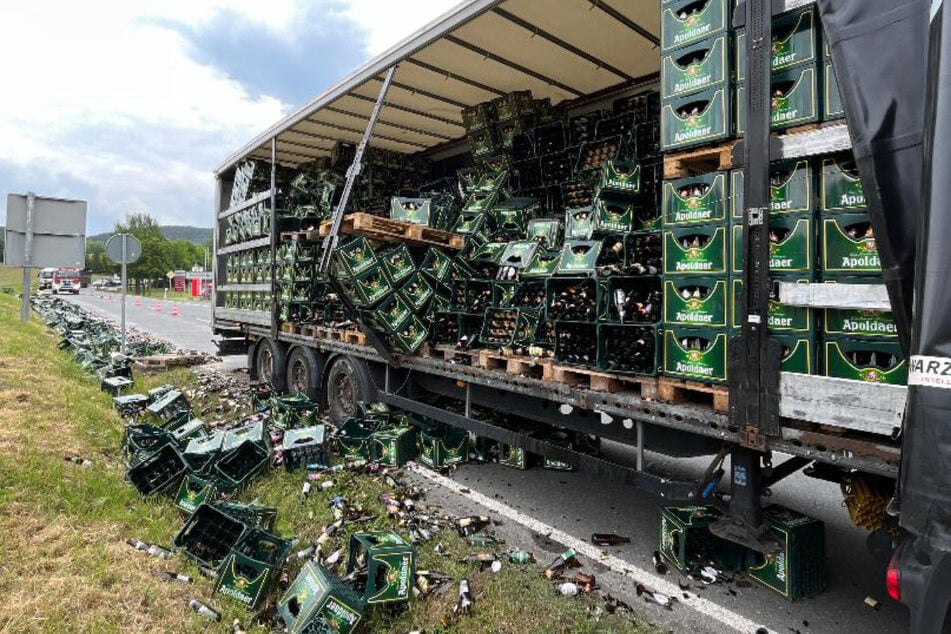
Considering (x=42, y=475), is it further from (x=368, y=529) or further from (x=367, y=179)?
(x=367, y=179)

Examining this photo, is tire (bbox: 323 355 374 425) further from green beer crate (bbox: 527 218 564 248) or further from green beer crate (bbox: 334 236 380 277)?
green beer crate (bbox: 527 218 564 248)

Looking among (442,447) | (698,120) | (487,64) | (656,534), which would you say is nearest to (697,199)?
(698,120)

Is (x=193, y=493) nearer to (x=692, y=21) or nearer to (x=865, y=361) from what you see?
(x=865, y=361)

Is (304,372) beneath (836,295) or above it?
beneath

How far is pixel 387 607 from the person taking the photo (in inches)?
131

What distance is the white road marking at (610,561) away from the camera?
3357mm

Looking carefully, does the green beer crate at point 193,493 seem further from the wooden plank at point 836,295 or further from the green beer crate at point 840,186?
the green beer crate at point 840,186

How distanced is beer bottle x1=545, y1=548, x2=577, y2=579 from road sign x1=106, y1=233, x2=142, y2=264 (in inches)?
430

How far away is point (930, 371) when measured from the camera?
5.59 ft

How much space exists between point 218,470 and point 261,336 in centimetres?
521

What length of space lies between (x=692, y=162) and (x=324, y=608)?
3487mm

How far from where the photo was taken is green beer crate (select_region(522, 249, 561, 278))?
5.29 metres

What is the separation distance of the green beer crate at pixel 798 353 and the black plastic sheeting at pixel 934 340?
3.87ft

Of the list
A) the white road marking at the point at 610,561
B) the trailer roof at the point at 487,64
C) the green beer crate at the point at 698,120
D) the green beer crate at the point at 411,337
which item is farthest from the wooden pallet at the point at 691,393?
the trailer roof at the point at 487,64
